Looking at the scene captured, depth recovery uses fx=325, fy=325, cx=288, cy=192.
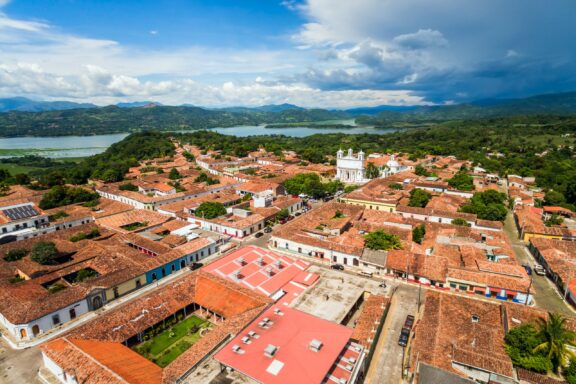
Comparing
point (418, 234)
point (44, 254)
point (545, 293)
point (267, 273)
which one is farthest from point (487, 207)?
point (44, 254)

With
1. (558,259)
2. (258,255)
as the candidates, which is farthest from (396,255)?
(558,259)

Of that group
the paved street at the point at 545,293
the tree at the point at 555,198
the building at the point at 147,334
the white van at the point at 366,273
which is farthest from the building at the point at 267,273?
the tree at the point at 555,198

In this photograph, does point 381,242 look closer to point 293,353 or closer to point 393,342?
point 393,342

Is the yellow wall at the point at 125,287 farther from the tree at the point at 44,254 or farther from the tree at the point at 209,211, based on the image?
the tree at the point at 209,211

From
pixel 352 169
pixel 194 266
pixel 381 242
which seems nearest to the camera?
pixel 194 266

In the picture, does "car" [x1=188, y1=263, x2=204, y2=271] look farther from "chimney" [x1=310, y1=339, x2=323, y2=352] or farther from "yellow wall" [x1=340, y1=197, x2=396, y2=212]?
"yellow wall" [x1=340, y1=197, x2=396, y2=212]

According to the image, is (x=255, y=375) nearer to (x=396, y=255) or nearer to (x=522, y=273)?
(x=396, y=255)

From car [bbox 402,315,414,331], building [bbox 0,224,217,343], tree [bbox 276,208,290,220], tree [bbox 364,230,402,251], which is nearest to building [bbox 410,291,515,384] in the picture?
car [bbox 402,315,414,331]
